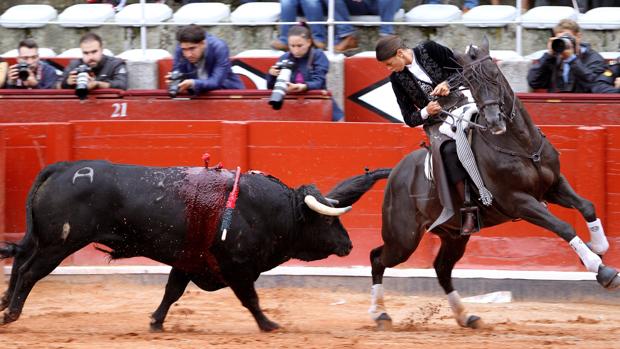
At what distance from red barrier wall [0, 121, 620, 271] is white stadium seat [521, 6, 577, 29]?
2.18 metres

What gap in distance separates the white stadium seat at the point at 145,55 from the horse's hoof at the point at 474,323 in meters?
4.90

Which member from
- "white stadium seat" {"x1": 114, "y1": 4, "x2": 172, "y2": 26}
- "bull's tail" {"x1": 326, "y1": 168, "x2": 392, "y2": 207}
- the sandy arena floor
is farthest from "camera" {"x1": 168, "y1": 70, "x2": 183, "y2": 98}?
"bull's tail" {"x1": 326, "y1": 168, "x2": 392, "y2": 207}

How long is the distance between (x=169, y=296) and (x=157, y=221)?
0.70 metres

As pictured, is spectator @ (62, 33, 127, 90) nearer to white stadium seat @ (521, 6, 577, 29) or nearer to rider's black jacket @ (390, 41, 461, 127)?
rider's black jacket @ (390, 41, 461, 127)

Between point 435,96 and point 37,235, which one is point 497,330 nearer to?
point 435,96

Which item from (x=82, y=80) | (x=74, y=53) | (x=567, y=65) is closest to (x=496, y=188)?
(x=567, y=65)

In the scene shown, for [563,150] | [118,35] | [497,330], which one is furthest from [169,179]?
[118,35]

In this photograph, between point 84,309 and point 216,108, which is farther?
point 216,108

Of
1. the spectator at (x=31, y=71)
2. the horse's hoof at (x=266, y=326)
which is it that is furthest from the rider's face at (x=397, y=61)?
the spectator at (x=31, y=71)

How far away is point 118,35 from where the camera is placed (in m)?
13.2

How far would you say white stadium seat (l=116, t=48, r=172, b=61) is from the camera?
12.1 meters

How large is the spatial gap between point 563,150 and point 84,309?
429 cm

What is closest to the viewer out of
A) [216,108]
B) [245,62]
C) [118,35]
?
[216,108]

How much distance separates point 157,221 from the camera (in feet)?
26.3
